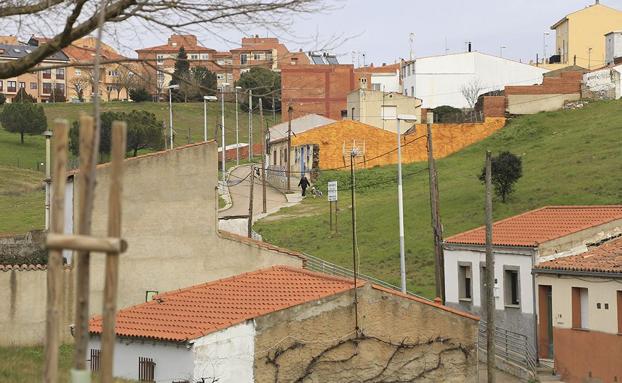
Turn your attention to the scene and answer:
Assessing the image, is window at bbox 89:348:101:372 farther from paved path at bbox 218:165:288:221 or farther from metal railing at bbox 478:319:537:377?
paved path at bbox 218:165:288:221

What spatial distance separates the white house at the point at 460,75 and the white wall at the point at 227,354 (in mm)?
78370

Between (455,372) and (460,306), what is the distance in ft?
39.3

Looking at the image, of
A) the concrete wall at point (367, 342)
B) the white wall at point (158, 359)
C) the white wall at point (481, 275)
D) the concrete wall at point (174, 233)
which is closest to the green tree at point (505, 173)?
the white wall at point (481, 275)

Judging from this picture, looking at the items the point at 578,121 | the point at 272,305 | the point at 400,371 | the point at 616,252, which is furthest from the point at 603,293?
the point at 578,121

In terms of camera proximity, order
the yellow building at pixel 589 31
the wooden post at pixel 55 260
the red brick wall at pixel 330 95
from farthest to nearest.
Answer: the red brick wall at pixel 330 95
the yellow building at pixel 589 31
the wooden post at pixel 55 260

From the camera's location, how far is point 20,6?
1457cm

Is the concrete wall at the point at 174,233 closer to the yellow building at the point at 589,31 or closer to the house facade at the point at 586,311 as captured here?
the house facade at the point at 586,311

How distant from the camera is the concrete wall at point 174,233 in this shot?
34.7 metres

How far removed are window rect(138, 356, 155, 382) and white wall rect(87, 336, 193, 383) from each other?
9 cm

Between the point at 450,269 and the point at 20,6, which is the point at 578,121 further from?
the point at 20,6

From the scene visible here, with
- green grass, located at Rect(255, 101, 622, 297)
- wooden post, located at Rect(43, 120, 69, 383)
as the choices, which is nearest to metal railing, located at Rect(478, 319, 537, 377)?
green grass, located at Rect(255, 101, 622, 297)

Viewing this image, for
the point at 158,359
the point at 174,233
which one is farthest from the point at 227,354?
the point at 174,233

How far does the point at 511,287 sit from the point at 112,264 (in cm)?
3105

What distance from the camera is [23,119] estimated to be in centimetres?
10669
